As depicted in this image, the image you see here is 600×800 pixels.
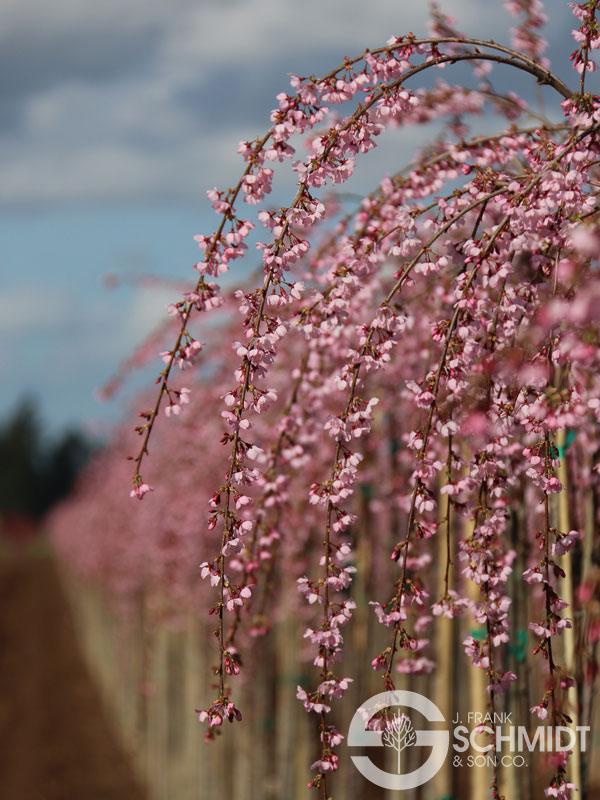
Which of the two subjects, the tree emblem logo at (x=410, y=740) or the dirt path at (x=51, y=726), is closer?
the tree emblem logo at (x=410, y=740)

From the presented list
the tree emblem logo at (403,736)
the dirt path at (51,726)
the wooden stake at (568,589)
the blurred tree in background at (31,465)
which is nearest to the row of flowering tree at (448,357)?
the wooden stake at (568,589)

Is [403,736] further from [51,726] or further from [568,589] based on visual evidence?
[51,726]

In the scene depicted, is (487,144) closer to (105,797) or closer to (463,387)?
(463,387)

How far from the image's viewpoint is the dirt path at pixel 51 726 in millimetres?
14797

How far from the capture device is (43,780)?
587 inches

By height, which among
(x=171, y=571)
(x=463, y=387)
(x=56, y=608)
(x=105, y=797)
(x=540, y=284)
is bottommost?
(x=105, y=797)

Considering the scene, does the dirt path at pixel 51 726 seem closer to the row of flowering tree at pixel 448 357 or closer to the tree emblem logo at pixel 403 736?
the tree emblem logo at pixel 403 736

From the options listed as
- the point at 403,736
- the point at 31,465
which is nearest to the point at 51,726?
the point at 403,736

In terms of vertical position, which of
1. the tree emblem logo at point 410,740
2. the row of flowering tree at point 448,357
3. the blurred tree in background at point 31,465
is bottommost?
the tree emblem logo at point 410,740

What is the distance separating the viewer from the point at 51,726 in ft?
60.4

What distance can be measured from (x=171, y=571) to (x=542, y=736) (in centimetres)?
710

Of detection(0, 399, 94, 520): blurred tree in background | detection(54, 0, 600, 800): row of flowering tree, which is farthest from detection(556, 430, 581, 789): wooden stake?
detection(0, 399, 94, 520): blurred tree in background

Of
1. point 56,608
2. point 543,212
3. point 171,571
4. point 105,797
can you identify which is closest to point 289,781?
point 171,571

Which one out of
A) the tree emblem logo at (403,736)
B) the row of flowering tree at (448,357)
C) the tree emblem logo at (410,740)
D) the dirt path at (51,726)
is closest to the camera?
the row of flowering tree at (448,357)
